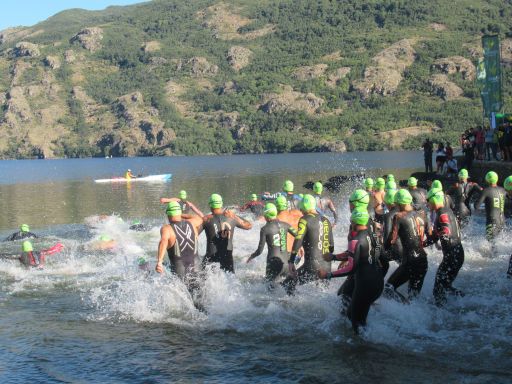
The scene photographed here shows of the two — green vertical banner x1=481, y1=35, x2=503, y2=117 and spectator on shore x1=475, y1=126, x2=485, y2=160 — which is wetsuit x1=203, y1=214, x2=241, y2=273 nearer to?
spectator on shore x1=475, y1=126, x2=485, y2=160

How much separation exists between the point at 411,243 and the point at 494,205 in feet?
18.2

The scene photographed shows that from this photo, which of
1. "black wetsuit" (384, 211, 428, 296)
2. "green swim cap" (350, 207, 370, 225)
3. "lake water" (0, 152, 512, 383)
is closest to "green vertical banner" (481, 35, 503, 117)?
"lake water" (0, 152, 512, 383)

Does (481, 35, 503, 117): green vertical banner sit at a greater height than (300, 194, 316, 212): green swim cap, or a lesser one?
greater

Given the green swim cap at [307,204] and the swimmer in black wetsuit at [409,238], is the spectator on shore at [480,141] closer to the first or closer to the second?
the swimmer in black wetsuit at [409,238]

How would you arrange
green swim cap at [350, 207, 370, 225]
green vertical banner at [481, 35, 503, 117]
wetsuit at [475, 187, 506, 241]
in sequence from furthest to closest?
green vertical banner at [481, 35, 503, 117], wetsuit at [475, 187, 506, 241], green swim cap at [350, 207, 370, 225]

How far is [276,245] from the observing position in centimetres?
1094

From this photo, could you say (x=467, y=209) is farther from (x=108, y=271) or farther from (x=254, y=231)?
(x=108, y=271)

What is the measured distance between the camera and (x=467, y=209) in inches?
654

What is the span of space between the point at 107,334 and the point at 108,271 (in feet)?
18.8

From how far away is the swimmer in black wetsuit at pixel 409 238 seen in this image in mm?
9766

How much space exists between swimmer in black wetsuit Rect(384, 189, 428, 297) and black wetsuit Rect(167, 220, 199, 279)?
3168mm

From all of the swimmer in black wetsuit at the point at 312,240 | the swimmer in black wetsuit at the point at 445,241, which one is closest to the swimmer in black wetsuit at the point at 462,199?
the swimmer in black wetsuit at the point at 445,241

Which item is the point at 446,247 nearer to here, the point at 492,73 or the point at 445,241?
the point at 445,241

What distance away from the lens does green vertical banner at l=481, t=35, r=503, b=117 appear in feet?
100
